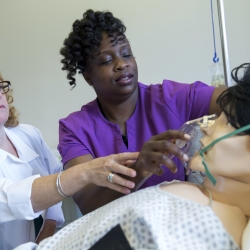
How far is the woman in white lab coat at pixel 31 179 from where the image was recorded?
875mm

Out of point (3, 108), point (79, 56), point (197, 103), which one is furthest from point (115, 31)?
point (3, 108)

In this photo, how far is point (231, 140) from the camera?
0.64m

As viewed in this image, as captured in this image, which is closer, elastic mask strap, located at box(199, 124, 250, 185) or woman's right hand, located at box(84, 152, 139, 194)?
elastic mask strap, located at box(199, 124, 250, 185)

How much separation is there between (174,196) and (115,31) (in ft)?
2.29

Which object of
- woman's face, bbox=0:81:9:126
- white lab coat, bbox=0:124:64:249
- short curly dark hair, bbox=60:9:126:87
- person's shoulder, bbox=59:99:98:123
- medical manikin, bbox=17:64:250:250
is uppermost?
short curly dark hair, bbox=60:9:126:87

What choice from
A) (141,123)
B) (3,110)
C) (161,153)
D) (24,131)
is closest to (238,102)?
(161,153)

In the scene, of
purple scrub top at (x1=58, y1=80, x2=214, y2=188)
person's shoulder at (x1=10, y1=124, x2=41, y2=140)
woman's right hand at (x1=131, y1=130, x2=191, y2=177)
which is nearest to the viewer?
woman's right hand at (x1=131, y1=130, x2=191, y2=177)

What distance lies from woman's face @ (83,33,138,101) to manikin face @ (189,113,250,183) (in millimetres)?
473

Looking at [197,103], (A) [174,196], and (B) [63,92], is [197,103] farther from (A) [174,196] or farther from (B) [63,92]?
(B) [63,92]

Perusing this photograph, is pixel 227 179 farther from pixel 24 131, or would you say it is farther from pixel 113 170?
pixel 24 131

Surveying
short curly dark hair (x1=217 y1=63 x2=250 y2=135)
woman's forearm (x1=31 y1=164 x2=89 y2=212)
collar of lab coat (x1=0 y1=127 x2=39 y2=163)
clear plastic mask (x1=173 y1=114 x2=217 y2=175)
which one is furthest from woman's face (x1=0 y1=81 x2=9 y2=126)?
short curly dark hair (x1=217 y1=63 x2=250 y2=135)

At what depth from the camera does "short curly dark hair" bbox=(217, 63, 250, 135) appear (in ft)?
2.09

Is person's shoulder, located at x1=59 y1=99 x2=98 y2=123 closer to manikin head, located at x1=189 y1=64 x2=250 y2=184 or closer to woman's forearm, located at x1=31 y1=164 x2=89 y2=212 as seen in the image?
woman's forearm, located at x1=31 y1=164 x2=89 y2=212

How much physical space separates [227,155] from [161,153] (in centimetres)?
16
